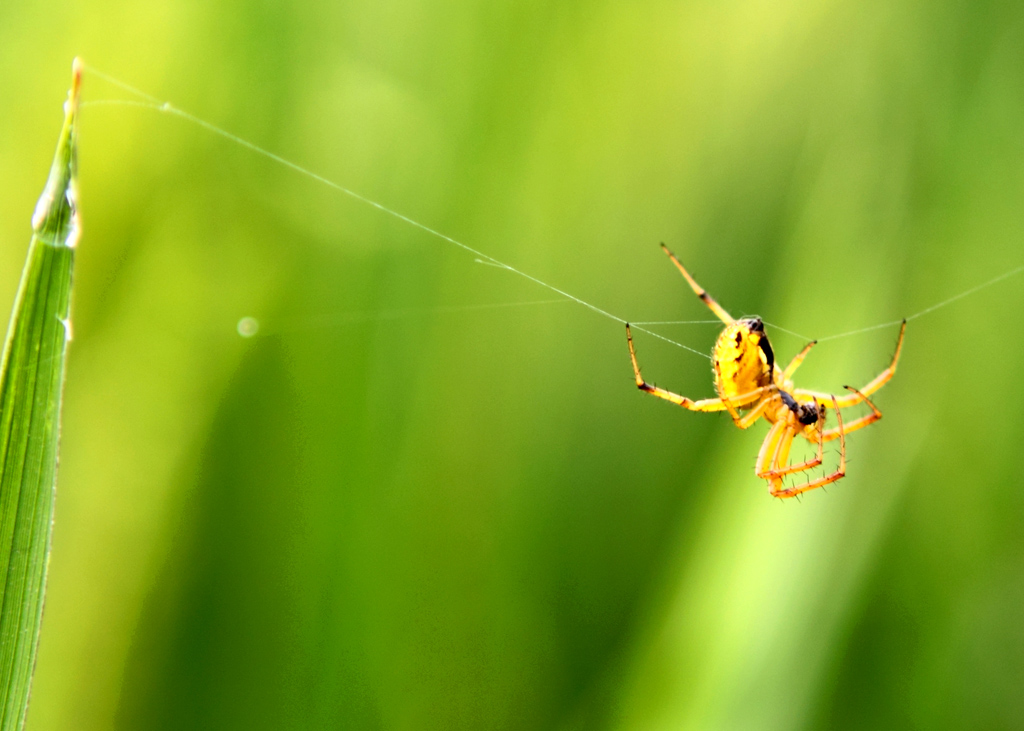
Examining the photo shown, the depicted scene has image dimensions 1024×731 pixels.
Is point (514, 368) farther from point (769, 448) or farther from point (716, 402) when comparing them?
point (769, 448)

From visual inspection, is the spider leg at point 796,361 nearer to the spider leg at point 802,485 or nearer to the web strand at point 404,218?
the web strand at point 404,218

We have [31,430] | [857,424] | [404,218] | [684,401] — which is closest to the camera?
[31,430]

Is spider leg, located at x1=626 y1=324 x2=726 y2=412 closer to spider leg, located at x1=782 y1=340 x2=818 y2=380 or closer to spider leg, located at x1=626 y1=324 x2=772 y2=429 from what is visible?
spider leg, located at x1=626 y1=324 x2=772 y2=429

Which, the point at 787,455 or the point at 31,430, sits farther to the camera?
the point at 787,455

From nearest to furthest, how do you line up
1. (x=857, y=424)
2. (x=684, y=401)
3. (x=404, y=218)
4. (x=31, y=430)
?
(x=31, y=430) → (x=404, y=218) → (x=684, y=401) → (x=857, y=424)

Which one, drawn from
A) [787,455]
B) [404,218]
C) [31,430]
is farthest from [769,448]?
[31,430]

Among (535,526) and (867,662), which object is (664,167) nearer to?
(535,526)
